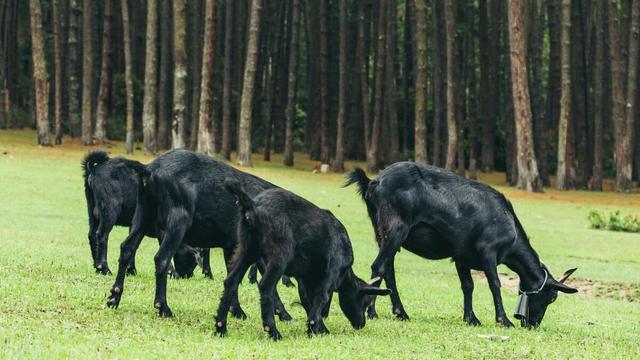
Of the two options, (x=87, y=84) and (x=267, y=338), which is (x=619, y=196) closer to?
(x=87, y=84)

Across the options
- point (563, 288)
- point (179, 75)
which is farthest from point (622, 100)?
point (563, 288)

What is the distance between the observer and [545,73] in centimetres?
7981

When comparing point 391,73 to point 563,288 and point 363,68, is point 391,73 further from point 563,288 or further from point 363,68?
point 563,288

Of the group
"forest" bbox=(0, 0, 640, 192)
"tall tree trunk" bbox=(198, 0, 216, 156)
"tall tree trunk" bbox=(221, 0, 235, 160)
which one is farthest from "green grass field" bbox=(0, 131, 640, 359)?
"tall tree trunk" bbox=(221, 0, 235, 160)

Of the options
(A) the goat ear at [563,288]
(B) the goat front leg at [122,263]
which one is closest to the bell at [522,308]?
(A) the goat ear at [563,288]

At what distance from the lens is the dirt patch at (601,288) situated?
19.1 metres

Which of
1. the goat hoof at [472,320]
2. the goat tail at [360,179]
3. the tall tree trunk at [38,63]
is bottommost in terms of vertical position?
the goat hoof at [472,320]

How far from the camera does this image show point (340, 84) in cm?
4762

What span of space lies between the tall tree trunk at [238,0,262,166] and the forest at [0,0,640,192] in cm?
6

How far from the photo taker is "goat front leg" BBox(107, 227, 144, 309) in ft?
38.7

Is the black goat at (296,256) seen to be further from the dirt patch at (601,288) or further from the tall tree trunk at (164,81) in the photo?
the tall tree trunk at (164,81)

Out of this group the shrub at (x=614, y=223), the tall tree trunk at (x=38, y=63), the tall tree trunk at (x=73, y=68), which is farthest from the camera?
the tall tree trunk at (x=73, y=68)

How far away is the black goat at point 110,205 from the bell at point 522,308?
4983 millimetres

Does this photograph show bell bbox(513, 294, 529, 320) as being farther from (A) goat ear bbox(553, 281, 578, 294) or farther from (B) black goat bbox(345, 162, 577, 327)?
(A) goat ear bbox(553, 281, 578, 294)
